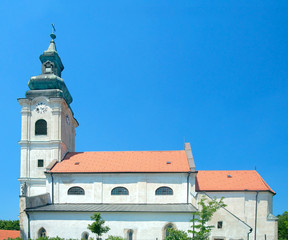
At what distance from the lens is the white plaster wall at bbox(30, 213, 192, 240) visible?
27.9 m

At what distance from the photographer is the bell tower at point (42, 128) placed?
115 feet

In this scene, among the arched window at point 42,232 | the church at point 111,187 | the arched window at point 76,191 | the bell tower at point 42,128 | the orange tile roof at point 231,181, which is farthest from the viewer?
the bell tower at point 42,128

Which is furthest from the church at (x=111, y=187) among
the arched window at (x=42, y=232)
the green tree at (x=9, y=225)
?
the green tree at (x=9, y=225)

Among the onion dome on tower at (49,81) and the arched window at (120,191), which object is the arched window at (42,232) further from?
the onion dome on tower at (49,81)

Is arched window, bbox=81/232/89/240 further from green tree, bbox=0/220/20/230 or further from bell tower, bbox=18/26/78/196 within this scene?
green tree, bbox=0/220/20/230

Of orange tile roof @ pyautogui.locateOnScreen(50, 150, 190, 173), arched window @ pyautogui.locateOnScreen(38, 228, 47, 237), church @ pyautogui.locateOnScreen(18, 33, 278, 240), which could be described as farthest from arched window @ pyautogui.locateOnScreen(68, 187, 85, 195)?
arched window @ pyautogui.locateOnScreen(38, 228, 47, 237)

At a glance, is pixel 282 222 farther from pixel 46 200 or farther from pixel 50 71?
pixel 50 71

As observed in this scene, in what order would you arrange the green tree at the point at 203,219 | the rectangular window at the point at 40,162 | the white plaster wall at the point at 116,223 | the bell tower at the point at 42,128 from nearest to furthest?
1. the green tree at the point at 203,219
2. the white plaster wall at the point at 116,223
3. the bell tower at the point at 42,128
4. the rectangular window at the point at 40,162

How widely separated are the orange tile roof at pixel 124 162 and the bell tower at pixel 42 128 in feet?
7.01

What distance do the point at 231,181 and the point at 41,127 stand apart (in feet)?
80.7

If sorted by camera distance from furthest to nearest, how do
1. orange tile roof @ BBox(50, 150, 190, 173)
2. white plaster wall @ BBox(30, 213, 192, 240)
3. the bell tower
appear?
the bell tower → orange tile roof @ BBox(50, 150, 190, 173) → white plaster wall @ BBox(30, 213, 192, 240)

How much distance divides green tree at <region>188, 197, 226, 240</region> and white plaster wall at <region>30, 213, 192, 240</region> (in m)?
0.78

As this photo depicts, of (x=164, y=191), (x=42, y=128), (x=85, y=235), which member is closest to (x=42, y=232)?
(x=85, y=235)

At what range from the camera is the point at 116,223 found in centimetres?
2828
